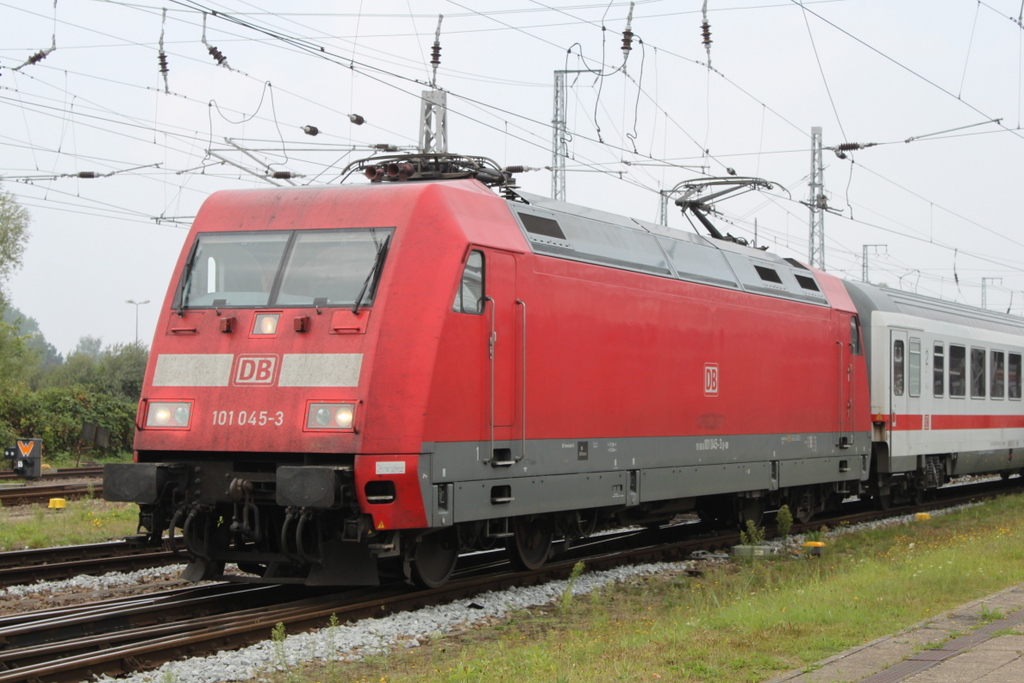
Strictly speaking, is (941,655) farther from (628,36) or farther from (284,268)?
(628,36)

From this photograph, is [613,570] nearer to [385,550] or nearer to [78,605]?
[385,550]

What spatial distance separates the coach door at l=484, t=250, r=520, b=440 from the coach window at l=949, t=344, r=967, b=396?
12397 mm

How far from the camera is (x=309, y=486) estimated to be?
838 centimetres

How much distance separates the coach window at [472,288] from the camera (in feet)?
30.5

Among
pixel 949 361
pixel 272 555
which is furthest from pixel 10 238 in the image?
pixel 272 555

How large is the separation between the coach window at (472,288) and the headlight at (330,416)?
4.20ft

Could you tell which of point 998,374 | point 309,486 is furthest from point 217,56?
point 998,374

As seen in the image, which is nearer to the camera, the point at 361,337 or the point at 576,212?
the point at 361,337

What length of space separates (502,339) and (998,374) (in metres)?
15.2

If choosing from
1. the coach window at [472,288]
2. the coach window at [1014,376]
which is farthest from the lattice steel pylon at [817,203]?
the coach window at [472,288]

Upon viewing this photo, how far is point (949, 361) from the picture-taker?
64.7 ft

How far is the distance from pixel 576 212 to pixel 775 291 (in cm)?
423

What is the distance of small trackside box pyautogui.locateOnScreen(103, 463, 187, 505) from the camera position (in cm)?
903

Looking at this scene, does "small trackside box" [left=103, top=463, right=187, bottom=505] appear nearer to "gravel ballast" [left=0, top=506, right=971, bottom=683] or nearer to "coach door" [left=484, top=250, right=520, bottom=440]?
"gravel ballast" [left=0, top=506, right=971, bottom=683]
